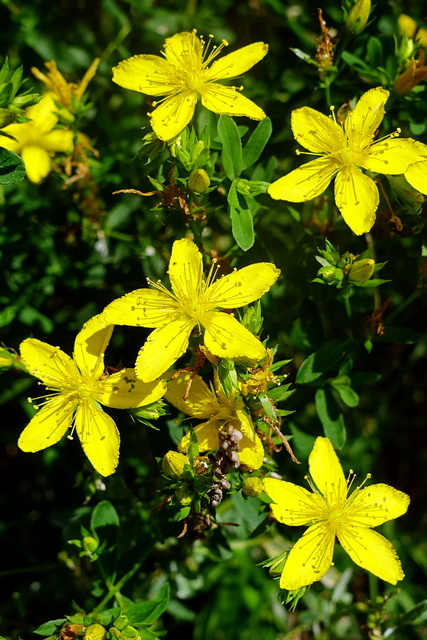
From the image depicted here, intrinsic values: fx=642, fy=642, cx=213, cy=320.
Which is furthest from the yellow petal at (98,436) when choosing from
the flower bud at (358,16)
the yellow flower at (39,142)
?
the flower bud at (358,16)

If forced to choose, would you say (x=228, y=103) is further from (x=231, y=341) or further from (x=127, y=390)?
(x=127, y=390)

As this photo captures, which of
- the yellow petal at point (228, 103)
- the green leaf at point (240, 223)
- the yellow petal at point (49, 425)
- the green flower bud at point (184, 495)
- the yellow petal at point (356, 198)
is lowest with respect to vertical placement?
the green flower bud at point (184, 495)

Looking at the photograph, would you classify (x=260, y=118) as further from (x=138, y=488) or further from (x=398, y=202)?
(x=138, y=488)

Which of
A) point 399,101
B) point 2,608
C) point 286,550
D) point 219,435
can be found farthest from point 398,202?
point 2,608

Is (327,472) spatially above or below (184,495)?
below

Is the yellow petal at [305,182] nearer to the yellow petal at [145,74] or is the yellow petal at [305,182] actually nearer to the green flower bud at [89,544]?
the yellow petal at [145,74]

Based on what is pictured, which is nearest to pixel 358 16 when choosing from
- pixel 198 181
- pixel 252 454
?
pixel 198 181

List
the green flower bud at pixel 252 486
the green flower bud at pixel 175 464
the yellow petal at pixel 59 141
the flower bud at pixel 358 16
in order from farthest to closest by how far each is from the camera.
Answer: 1. the yellow petal at pixel 59 141
2. the flower bud at pixel 358 16
3. the green flower bud at pixel 252 486
4. the green flower bud at pixel 175 464
